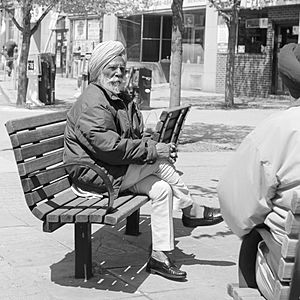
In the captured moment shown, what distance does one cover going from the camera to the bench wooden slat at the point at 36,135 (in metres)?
4.73

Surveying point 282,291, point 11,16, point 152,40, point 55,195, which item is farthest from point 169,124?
point 152,40

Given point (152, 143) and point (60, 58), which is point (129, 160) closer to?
point (152, 143)

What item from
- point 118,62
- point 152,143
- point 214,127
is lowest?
point 214,127

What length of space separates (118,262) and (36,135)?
1.14 meters

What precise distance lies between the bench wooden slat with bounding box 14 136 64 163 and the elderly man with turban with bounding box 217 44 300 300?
183 cm

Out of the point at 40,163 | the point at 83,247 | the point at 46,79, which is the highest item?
the point at 40,163

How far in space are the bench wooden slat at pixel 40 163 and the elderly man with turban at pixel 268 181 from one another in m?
1.77

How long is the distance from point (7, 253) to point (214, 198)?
9.62 ft

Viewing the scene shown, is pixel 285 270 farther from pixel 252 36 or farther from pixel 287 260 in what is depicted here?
pixel 252 36

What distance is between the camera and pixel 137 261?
209 inches

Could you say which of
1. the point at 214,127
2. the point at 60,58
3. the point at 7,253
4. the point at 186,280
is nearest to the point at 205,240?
the point at 186,280

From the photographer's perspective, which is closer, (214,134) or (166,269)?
(166,269)

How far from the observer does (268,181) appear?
3020 millimetres

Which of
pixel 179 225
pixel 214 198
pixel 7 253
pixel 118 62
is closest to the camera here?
pixel 118 62
